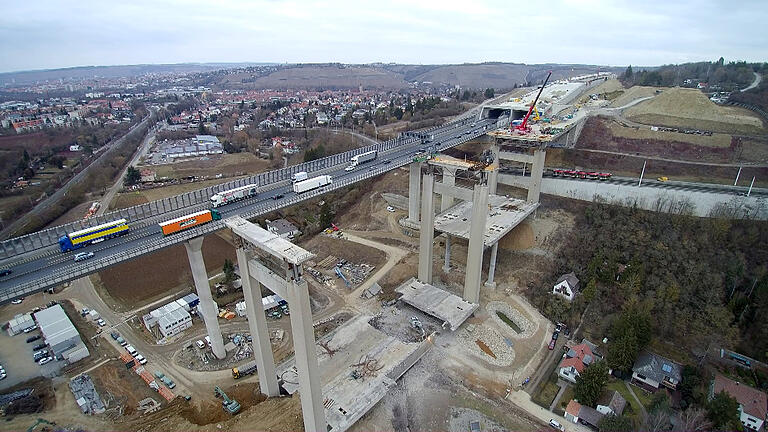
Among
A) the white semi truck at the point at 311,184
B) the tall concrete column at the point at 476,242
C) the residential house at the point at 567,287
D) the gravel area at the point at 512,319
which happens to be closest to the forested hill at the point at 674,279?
the residential house at the point at 567,287

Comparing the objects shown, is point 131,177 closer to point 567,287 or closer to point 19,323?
point 19,323

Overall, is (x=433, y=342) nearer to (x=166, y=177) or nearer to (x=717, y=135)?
(x=717, y=135)

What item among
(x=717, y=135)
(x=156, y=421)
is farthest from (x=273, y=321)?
(x=717, y=135)

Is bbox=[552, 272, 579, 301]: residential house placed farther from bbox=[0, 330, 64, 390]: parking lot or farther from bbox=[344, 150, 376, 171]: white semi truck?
bbox=[0, 330, 64, 390]: parking lot

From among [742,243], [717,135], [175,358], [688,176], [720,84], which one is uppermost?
[720,84]

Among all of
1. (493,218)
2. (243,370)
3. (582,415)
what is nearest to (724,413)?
(582,415)
